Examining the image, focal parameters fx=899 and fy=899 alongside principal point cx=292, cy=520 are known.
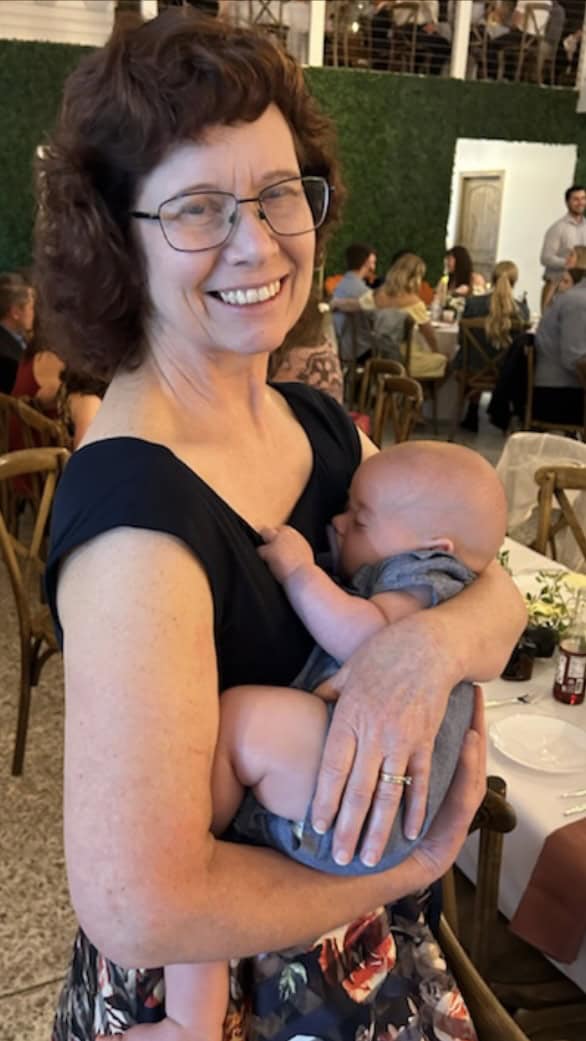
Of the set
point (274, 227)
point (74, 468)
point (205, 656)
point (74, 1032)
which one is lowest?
point (74, 1032)

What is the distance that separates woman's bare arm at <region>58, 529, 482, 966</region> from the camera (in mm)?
727

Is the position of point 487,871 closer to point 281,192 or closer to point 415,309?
point 281,192

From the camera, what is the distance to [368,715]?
0.85m

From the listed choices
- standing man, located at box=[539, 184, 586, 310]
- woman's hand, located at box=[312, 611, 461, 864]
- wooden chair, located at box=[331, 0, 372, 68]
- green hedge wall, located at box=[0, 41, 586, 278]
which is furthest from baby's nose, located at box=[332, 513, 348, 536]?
wooden chair, located at box=[331, 0, 372, 68]

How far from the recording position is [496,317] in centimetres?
642

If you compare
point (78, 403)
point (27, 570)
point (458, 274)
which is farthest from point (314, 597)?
point (458, 274)

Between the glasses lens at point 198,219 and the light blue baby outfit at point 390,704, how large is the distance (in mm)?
432

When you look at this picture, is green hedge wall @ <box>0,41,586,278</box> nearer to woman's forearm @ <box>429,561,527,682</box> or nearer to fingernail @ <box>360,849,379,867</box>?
woman's forearm @ <box>429,561,527,682</box>

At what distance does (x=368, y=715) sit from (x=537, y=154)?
1226 cm

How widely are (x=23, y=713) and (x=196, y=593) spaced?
2101mm

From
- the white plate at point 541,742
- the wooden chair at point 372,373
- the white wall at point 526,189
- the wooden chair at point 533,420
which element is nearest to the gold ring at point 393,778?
the white plate at point 541,742

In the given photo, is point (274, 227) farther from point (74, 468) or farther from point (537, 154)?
point (537, 154)

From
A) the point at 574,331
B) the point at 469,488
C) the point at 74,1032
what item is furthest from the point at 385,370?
the point at 74,1032

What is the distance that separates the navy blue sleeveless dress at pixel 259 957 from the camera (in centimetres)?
80
